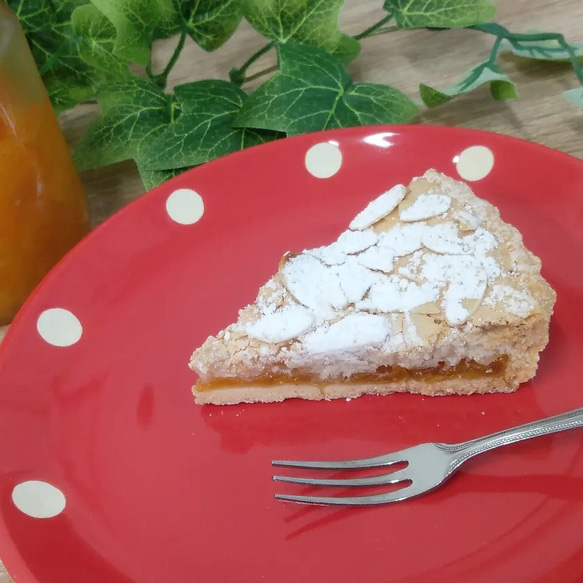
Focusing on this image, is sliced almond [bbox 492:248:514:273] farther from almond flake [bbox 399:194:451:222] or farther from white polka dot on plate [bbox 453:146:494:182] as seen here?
white polka dot on plate [bbox 453:146:494:182]

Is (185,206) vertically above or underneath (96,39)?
underneath

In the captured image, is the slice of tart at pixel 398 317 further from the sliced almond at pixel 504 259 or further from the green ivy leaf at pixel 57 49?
the green ivy leaf at pixel 57 49

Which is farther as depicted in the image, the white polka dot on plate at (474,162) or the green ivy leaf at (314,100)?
the green ivy leaf at (314,100)

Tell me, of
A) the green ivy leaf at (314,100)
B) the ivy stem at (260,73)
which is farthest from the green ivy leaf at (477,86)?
the ivy stem at (260,73)

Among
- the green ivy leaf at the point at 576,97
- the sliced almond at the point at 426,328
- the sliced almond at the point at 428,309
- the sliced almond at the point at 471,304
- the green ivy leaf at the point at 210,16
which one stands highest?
the green ivy leaf at the point at 210,16

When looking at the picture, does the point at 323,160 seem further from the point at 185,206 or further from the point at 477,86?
the point at 477,86

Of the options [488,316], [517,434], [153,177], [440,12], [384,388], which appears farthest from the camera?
[440,12]

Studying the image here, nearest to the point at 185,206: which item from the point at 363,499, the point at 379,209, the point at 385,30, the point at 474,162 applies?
the point at 379,209
